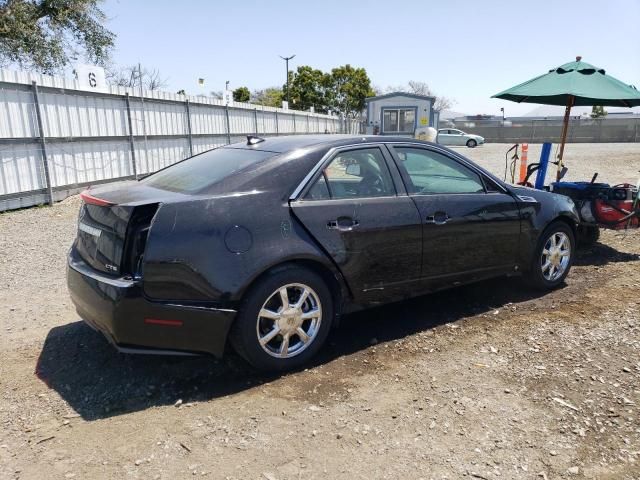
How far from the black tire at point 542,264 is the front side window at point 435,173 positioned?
99 centimetres

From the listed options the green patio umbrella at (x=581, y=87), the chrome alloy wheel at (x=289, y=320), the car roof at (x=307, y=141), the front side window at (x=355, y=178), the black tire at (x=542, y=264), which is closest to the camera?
the chrome alloy wheel at (x=289, y=320)

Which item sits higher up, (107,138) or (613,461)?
(107,138)

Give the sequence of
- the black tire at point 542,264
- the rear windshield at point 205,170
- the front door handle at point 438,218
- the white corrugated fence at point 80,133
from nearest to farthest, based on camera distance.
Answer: the rear windshield at point 205,170 → the front door handle at point 438,218 → the black tire at point 542,264 → the white corrugated fence at point 80,133

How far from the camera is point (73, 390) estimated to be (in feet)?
10.6

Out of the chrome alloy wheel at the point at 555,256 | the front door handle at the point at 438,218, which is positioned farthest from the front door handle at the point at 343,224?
the chrome alloy wheel at the point at 555,256

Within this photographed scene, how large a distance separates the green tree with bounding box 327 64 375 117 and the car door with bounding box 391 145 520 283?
4947 cm

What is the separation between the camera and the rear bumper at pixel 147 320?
9.75ft

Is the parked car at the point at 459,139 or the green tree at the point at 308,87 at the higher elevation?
the green tree at the point at 308,87

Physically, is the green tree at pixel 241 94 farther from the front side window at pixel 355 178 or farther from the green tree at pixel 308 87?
the front side window at pixel 355 178

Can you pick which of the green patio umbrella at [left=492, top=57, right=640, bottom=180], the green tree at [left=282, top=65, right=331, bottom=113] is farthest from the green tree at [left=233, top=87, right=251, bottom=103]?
the green patio umbrella at [left=492, top=57, right=640, bottom=180]

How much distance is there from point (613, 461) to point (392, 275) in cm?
183

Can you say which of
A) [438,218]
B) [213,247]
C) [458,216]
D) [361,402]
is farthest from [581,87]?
[213,247]

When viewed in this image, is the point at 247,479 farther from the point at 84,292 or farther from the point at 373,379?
the point at 84,292

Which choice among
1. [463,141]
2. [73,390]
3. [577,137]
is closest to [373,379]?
[73,390]
